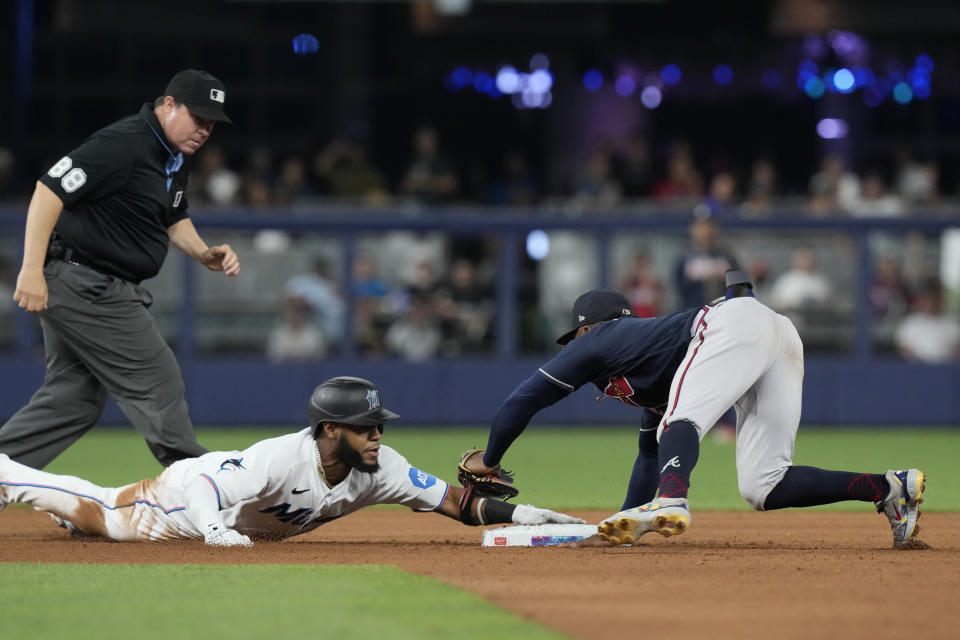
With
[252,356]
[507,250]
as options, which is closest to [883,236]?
[507,250]

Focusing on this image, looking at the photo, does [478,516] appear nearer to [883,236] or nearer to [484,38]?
[883,236]

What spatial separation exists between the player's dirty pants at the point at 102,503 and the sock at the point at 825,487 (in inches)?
104

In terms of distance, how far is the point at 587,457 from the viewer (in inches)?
474

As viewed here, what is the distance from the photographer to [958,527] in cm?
741

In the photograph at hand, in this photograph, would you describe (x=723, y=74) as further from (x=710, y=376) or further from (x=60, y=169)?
(x=60, y=169)

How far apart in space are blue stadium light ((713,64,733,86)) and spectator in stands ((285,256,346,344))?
933cm

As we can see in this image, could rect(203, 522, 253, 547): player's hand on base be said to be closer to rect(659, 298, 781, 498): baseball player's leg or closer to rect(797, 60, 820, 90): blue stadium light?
rect(659, 298, 781, 498): baseball player's leg

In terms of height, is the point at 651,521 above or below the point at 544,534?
above

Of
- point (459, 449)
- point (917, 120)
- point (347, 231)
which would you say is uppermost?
point (917, 120)

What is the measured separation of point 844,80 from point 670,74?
103 inches

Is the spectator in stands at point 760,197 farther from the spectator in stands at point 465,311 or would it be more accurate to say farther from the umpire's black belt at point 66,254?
the umpire's black belt at point 66,254

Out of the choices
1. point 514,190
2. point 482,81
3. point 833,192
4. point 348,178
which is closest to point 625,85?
point 482,81

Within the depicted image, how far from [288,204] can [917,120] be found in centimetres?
1086

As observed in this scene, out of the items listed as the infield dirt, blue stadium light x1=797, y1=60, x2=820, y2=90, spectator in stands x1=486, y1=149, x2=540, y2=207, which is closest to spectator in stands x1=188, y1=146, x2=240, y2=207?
spectator in stands x1=486, y1=149, x2=540, y2=207
